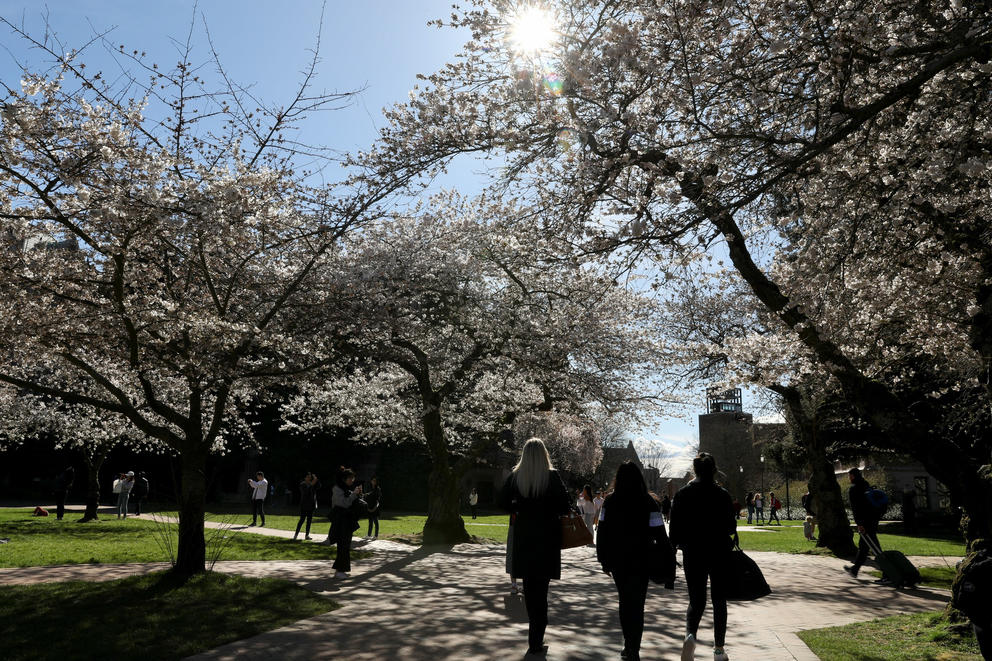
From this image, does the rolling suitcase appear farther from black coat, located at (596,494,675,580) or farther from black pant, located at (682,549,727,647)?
black coat, located at (596,494,675,580)

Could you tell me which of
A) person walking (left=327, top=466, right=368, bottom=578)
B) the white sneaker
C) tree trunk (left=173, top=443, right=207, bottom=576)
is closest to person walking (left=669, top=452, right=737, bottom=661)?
the white sneaker

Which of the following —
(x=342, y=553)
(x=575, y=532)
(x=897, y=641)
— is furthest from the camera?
(x=342, y=553)

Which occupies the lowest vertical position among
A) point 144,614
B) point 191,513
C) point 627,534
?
point 144,614

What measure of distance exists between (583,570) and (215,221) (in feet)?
32.0

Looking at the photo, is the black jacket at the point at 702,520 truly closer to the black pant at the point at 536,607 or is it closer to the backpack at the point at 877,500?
the black pant at the point at 536,607

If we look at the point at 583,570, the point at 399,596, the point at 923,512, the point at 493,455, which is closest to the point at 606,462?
the point at 493,455

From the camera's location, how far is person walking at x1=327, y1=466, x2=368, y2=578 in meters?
11.5

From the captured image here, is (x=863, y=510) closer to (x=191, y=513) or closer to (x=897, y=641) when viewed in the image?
(x=897, y=641)

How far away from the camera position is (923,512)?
33.2 m

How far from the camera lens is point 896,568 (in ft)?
37.2

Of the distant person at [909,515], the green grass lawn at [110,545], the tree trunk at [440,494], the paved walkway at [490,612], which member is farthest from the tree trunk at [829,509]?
the distant person at [909,515]

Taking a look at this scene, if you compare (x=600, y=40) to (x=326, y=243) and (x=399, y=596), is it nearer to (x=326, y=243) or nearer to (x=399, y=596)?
(x=326, y=243)

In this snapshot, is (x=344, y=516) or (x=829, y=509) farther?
(x=829, y=509)

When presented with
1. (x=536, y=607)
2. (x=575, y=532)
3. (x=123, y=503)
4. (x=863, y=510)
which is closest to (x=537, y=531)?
(x=536, y=607)
